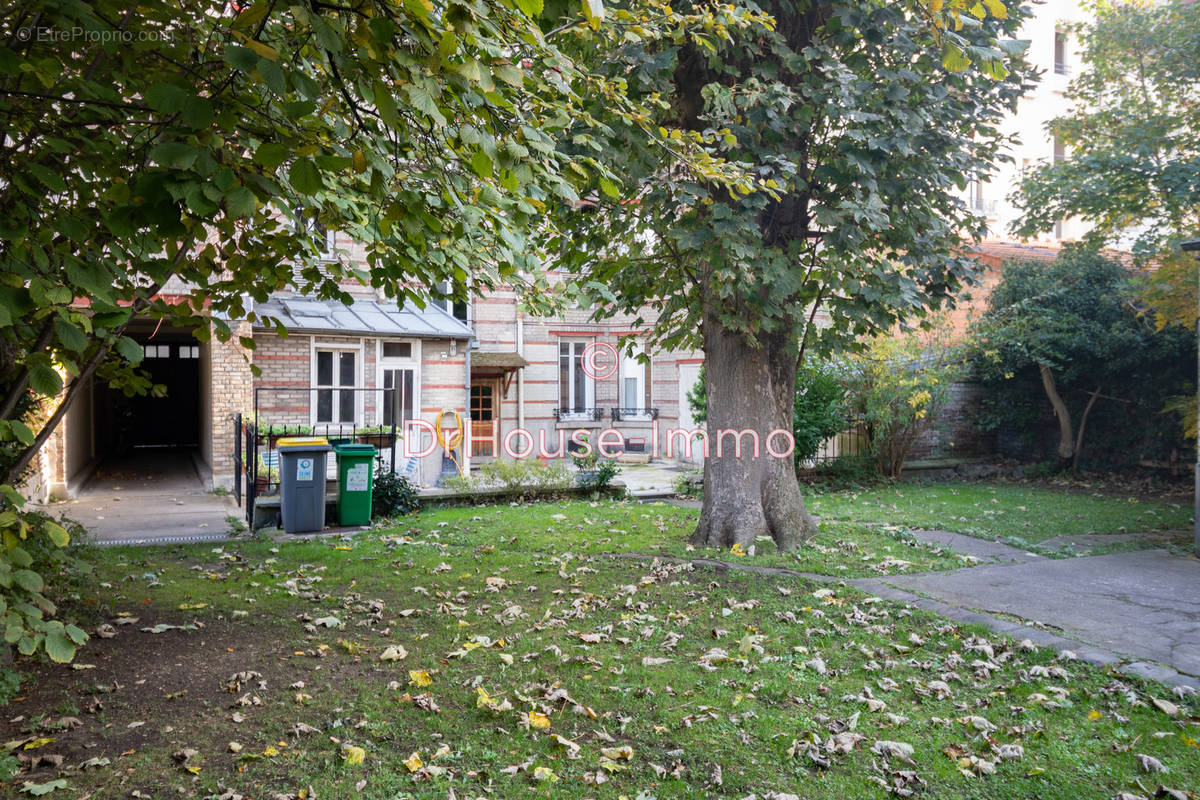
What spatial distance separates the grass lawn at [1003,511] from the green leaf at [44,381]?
9.56 metres

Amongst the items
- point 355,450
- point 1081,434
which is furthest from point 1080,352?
point 355,450

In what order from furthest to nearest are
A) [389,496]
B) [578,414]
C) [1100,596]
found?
[578,414] → [389,496] → [1100,596]

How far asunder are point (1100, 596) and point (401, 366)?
45.3 ft

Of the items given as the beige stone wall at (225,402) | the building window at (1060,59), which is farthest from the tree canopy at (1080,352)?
the beige stone wall at (225,402)

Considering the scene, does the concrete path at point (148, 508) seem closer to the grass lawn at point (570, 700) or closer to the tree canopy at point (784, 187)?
the grass lawn at point (570, 700)

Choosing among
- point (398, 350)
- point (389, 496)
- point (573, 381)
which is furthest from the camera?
point (573, 381)

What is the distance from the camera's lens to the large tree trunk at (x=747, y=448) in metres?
8.22

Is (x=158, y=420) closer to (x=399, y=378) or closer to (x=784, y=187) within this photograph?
(x=399, y=378)

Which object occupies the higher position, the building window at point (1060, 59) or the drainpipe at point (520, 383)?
the building window at point (1060, 59)

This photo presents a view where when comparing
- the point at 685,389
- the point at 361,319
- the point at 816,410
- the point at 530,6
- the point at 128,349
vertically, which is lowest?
the point at 816,410

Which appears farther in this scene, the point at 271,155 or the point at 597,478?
the point at 597,478

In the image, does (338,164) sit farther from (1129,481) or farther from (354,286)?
(1129,481)

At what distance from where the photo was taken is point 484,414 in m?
21.3

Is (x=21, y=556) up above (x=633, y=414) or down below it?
below
